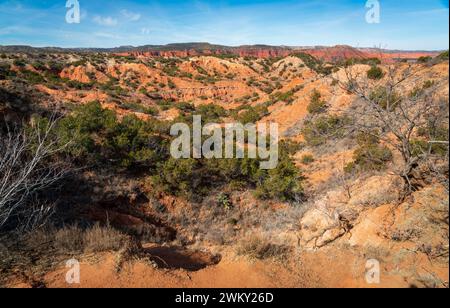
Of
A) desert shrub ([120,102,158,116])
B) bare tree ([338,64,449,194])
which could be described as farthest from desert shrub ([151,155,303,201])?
desert shrub ([120,102,158,116])

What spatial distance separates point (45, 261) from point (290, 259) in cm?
379

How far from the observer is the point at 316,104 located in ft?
61.7

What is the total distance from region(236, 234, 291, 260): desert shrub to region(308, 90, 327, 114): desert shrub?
14.2 meters

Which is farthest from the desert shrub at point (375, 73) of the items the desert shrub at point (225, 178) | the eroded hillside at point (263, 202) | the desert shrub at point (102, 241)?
the desert shrub at point (102, 241)

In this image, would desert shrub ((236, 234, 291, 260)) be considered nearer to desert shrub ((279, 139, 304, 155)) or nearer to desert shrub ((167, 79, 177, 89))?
desert shrub ((279, 139, 304, 155))

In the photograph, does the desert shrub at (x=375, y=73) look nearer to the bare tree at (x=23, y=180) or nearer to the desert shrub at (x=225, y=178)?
the desert shrub at (x=225, y=178)

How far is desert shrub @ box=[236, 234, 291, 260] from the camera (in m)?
4.96

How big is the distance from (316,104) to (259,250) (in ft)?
50.7

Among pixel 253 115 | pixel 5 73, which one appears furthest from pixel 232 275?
pixel 5 73

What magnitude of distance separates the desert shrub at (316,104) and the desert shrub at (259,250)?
14186 millimetres

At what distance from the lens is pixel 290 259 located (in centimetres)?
496

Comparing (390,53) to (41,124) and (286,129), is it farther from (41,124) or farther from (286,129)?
(286,129)

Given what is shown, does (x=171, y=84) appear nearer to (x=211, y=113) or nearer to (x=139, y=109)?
(x=139, y=109)

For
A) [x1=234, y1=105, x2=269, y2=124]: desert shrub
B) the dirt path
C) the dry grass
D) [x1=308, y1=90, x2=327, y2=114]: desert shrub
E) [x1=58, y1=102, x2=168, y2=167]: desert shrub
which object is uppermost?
[x1=308, y1=90, x2=327, y2=114]: desert shrub
